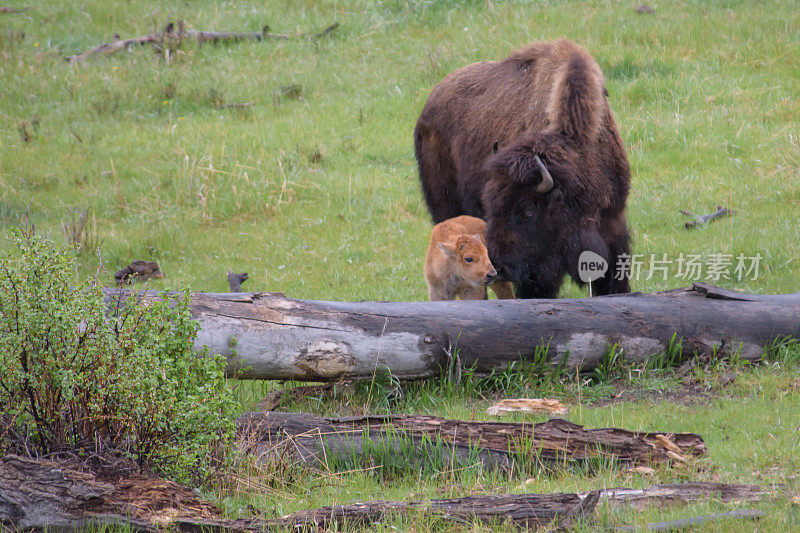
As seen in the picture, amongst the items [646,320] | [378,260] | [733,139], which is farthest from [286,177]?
[646,320]

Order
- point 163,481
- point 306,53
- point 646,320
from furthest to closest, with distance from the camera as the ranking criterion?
point 306,53 < point 646,320 < point 163,481

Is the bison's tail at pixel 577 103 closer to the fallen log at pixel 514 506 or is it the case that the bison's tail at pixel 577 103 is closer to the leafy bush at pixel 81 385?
the fallen log at pixel 514 506

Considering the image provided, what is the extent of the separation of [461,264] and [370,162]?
6684 millimetres

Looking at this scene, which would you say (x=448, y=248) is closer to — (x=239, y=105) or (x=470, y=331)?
(x=470, y=331)

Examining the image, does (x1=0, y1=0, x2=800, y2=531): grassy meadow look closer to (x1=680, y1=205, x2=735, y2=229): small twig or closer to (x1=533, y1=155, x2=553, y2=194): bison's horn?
(x1=680, y1=205, x2=735, y2=229): small twig

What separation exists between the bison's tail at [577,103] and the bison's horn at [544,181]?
65 cm

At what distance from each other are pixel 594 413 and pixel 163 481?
9.90 feet

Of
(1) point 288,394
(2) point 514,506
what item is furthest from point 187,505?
(1) point 288,394

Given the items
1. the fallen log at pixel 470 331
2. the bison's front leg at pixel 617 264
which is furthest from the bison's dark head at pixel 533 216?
the fallen log at pixel 470 331

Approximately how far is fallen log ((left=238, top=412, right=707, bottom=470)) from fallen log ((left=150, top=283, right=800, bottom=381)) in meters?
0.69

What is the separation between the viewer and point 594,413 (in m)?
5.60

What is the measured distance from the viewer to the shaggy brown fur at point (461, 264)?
23.0 feet

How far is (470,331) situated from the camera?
589cm

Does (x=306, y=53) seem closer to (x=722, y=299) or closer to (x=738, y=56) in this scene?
(x=738, y=56)
